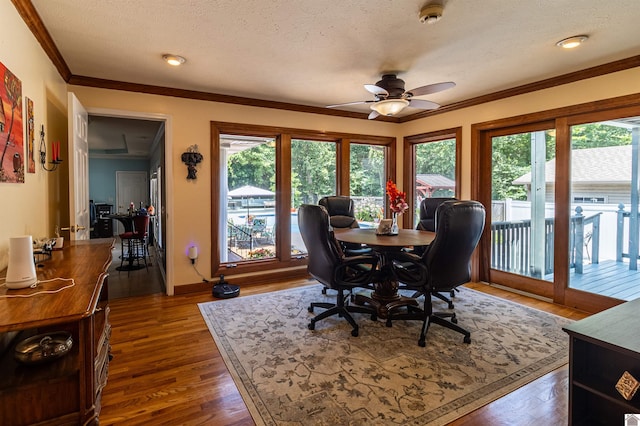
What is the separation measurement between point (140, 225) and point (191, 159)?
87.0 inches

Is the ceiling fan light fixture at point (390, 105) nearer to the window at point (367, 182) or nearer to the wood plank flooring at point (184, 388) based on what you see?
the window at point (367, 182)

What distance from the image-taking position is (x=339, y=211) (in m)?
4.33

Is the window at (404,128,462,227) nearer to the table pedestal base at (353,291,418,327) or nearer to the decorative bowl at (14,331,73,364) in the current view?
the table pedestal base at (353,291,418,327)

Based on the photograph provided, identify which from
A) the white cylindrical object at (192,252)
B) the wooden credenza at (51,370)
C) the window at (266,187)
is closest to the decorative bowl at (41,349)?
the wooden credenza at (51,370)

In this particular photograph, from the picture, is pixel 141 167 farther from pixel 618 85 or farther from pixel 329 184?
pixel 618 85

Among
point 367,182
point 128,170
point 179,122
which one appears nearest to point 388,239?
point 367,182

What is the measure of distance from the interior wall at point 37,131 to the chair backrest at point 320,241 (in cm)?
192

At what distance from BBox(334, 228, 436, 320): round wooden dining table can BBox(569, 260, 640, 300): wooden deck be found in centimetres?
169

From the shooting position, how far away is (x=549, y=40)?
105 inches

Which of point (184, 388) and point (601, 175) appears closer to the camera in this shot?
point (184, 388)

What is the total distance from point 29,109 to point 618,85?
15.7 ft

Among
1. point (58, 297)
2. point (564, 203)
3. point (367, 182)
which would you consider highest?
point (367, 182)

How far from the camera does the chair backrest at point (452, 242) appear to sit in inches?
98.4

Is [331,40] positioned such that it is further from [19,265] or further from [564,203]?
[564,203]
